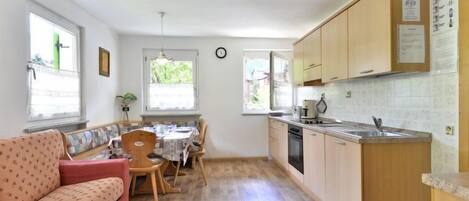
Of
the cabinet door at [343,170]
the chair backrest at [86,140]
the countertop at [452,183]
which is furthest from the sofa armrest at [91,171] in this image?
the countertop at [452,183]

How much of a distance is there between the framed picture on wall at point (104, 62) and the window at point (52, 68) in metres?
0.61

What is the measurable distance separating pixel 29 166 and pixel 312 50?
3306mm

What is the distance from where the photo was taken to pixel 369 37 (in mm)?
2506

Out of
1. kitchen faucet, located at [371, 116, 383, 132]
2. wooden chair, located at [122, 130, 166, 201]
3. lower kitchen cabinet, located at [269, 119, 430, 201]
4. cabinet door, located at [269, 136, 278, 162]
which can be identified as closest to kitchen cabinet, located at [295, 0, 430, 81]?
kitchen faucet, located at [371, 116, 383, 132]

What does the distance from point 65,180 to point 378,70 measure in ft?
9.03

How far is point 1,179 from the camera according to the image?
Result: 1780 millimetres

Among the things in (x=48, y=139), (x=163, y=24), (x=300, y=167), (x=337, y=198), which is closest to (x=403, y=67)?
(x=337, y=198)

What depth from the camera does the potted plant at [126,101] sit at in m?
5.00

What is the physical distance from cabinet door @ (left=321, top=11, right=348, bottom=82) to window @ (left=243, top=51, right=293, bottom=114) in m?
1.81

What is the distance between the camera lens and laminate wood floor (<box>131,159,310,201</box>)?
3363 mm

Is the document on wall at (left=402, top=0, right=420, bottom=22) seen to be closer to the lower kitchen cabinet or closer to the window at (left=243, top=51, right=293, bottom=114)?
the lower kitchen cabinet

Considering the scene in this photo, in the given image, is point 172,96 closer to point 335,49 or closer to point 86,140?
point 86,140

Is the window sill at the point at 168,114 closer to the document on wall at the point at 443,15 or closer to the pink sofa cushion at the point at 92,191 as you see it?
the pink sofa cushion at the point at 92,191

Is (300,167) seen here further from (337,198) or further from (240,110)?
(240,110)
